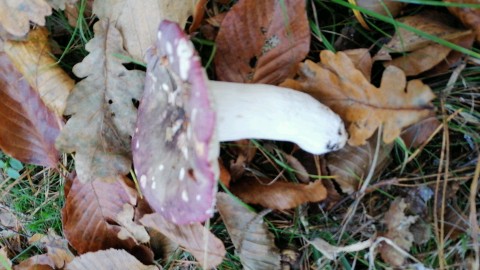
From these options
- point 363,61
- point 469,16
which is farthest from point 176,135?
point 469,16

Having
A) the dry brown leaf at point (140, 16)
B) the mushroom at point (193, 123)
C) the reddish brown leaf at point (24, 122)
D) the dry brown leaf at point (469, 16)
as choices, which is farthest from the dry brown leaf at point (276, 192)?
the reddish brown leaf at point (24, 122)

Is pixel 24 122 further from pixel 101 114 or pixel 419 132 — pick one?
pixel 419 132

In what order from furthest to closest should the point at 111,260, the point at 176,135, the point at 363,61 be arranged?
the point at 111,260
the point at 363,61
the point at 176,135

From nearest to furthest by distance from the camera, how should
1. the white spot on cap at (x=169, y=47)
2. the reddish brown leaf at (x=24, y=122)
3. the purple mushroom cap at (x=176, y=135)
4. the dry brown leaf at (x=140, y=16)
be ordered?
1. the purple mushroom cap at (x=176, y=135)
2. the white spot on cap at (x=169, y=47)
3. the dry brown leaf at (x=140, y=16)
4. the reddish brown leaf at (x=24, y=122)

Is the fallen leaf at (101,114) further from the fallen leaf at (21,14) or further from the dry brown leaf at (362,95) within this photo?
the dry brown leaf at (362,95)

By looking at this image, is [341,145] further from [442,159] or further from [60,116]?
[60,116]

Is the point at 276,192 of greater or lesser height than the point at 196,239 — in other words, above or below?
above

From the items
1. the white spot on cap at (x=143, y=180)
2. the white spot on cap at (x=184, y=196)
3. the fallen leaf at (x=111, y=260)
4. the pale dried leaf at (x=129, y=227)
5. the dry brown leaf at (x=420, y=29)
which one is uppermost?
the dry brown leaf at (x=420, y=29)

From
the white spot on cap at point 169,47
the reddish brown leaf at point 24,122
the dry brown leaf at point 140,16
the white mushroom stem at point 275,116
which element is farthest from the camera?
the reddish brown leaf at point 24,122

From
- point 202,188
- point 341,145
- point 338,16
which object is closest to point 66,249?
point 202,188
